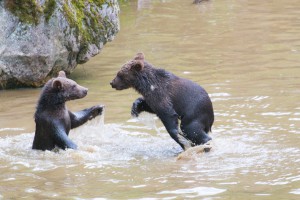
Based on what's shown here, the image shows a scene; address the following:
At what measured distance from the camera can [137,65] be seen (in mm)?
9594

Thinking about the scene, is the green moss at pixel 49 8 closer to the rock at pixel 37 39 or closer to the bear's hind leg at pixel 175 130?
the rock at pixel 37 39

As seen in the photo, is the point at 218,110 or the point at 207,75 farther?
the point at 207,75

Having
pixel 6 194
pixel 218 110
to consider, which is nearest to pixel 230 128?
pixel 218 110

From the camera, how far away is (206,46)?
16203 mm

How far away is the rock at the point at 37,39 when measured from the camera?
499 inches

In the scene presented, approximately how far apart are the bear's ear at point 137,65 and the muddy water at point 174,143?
799mm

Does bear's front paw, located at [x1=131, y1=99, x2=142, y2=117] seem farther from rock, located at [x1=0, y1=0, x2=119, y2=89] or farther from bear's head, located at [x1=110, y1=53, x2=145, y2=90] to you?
rock, located at [x1=0, y1=0, x2=119, y2=89]

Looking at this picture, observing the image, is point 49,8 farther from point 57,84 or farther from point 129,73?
point 129,73

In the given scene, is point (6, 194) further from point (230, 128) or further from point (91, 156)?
point (230, 128)

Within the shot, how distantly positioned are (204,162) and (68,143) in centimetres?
192

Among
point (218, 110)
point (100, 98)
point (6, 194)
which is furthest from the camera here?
point (100, 98)

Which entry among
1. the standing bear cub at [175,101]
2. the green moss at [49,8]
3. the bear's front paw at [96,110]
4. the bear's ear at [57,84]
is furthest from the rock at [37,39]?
the standing bear cub at [175,101]

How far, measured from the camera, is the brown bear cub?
964cm

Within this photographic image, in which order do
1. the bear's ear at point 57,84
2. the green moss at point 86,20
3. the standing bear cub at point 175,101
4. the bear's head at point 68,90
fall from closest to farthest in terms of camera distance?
the standing bear cub at point 175,101 < the bear's ear at point 57,84 < the bear's head at point 68,90 < the green moss at point 86,20
